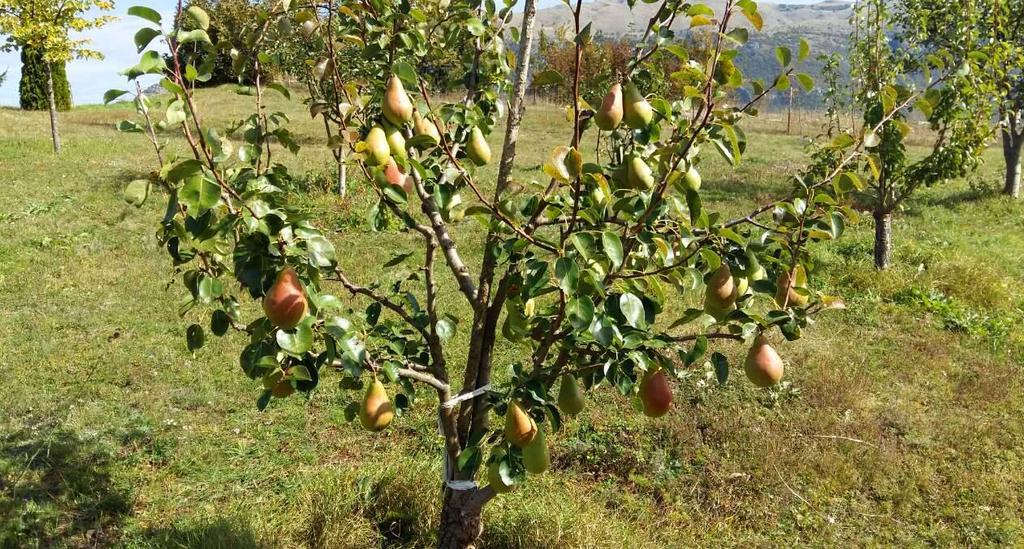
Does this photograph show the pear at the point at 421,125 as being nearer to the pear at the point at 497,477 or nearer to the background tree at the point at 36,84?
the pear at the point at 497,477

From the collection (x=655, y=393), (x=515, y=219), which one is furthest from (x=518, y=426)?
(x=515, y=219)

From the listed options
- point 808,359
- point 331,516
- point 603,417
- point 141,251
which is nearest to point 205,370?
point 331,516

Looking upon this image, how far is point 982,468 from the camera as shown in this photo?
383 cm

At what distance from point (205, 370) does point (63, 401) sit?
0.82 meters

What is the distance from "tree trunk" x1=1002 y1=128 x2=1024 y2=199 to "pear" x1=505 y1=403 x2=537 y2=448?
10742 mm

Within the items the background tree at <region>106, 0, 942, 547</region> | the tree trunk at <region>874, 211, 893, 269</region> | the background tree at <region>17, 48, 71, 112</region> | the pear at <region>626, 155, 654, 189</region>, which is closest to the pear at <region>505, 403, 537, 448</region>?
the background tree at <region>106, 0, 942, 547</region>

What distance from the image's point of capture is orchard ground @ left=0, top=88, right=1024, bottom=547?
3074 millimetres

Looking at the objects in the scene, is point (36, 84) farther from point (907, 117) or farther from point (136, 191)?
point (136, 191)

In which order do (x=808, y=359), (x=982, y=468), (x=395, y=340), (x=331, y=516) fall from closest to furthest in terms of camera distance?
1. (x=395, y=340)
2. (x=331, y=516)
3. (x=982, y=468)
4. (x=808, y=359)

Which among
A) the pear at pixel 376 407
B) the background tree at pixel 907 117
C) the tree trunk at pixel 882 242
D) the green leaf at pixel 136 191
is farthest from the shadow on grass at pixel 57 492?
the tree trunk at pixel 882 242

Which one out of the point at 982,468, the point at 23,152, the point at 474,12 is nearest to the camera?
the point at 474,12

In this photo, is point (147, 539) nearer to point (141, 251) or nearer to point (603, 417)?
point (603, 417)

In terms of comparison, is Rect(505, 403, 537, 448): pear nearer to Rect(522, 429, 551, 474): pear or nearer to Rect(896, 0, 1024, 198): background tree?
Rect(522, 429, 551, 474): pear

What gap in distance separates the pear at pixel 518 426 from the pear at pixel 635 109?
0.79 metres
